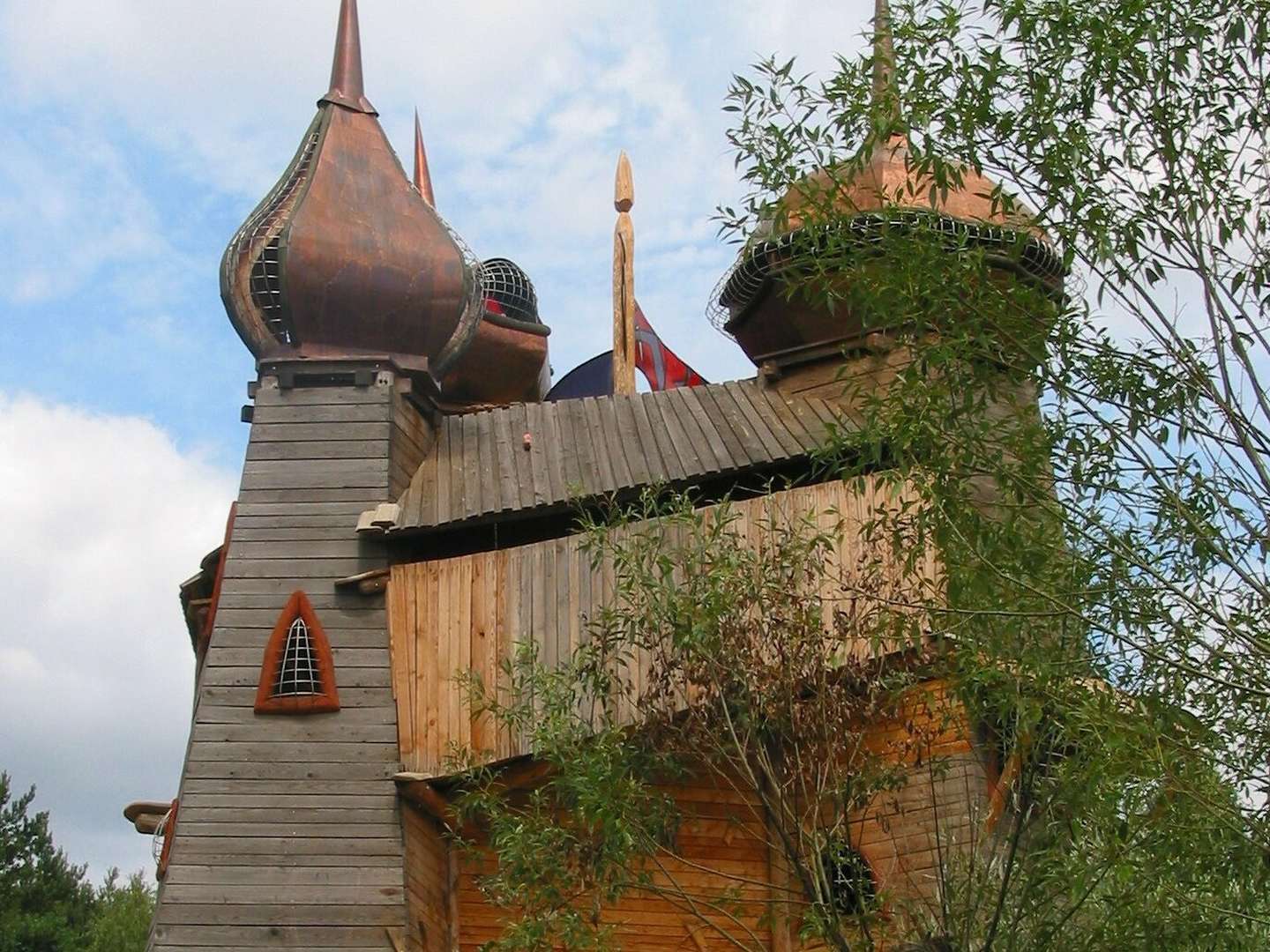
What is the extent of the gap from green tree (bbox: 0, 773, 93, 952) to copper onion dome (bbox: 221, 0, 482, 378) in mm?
20470

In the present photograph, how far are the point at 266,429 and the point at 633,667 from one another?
4157 mm

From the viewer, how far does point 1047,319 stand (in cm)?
891

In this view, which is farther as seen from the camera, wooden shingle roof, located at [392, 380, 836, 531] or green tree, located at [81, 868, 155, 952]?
green tree, located at [81, 868, 155, 952]

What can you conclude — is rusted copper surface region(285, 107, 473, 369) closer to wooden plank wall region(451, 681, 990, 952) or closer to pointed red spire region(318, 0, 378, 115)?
pointed red spire region(318, 0, 378, 115)

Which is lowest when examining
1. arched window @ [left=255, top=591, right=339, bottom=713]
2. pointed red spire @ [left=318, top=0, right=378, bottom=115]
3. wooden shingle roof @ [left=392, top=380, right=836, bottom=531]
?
arched window @ [left=255, top=591, right=339, bottom=713]

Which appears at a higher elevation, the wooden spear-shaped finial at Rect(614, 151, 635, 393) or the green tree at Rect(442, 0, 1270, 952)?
the wooden spear-shaped finial at Rect(614, 151, 635, 393)

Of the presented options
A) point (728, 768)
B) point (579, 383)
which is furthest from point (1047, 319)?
point (579, 383)

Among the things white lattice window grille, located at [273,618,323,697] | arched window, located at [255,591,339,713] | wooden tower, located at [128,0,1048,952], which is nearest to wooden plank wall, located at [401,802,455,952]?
wooden tower, located at [128,0,1048,952]

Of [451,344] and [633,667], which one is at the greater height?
[451,344]

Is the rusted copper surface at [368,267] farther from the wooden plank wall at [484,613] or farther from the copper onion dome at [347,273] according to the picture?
the wooden plank wall at [484,613]

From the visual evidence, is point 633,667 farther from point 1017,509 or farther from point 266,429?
point 1017,509

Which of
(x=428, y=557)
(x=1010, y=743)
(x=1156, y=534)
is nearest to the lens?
(x=1156, y=534)

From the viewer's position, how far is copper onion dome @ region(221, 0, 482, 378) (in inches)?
652

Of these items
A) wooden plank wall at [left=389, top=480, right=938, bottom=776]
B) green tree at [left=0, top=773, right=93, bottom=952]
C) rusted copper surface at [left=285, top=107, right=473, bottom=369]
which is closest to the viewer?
wooden plank wall at [left=389, top=480, right=938, bottom=776]
